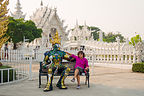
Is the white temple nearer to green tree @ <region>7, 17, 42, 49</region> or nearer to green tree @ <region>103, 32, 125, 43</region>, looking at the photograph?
green tree @ <region>7, 17, 42, 49</region>

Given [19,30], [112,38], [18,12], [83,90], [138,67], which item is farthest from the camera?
[112,38]

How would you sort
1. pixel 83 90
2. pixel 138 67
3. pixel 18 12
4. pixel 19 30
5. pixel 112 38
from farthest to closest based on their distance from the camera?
pixel 112 38 < pixel 18 12 < pixel 19 30 < pixel 138 67 < pixel 83 90

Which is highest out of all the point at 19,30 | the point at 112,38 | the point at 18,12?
the point at 18,12

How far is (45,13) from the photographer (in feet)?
115

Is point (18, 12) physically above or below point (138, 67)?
above

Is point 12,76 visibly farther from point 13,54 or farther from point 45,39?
point 45,39

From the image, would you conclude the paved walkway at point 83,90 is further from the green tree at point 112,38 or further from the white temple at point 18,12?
the green tree at point 112,38

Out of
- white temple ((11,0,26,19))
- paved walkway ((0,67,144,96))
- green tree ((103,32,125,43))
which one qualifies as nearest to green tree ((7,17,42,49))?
white temple ((11,0,26,19))

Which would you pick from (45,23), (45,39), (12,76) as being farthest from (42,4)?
(12,76)

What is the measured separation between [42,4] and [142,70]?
1232 inches

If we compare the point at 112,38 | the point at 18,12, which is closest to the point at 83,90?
the point at 18,12

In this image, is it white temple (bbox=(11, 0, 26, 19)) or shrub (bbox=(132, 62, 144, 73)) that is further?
white temple (bbox=(11, 0, 26, 19))

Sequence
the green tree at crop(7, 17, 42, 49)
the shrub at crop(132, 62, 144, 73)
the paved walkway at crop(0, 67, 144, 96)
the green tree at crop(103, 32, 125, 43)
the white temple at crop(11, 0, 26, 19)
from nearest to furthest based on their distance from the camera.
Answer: the paved walkway at crop(0, 67, 144, 96), the shrub at crop(132, 62, 144, 73), the green tree at crop(7, 17, 42, 49), the white temple at crop(11, 0, 26, 19), the green tree at crop(103, 32, 125, 43)

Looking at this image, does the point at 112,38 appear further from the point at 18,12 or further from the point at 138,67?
the point at 138,67
